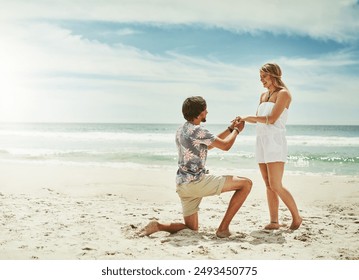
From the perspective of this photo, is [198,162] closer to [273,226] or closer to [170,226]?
[170,226]

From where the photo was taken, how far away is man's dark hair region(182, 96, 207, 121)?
3.79 metres

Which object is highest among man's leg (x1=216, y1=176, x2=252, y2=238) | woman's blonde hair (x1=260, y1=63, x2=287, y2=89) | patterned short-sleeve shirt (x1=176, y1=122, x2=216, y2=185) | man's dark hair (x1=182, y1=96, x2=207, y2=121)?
woman's blonde hair (x1=260, y1=63, x2=287, y2=89)

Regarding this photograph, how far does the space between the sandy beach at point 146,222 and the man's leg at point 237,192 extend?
4.3 inches

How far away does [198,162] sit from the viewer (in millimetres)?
3893

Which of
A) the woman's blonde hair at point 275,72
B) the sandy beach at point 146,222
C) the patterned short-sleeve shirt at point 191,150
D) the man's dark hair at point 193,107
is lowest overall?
the sandy beach at point 146,222

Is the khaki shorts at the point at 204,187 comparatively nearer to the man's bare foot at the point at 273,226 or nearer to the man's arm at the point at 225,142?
the man's arm at the point at 225,142

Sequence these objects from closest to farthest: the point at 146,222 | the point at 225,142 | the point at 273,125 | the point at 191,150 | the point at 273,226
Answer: the point at 225,142
the point at 191,150
the point at 273,125
the point at 273,226
the point at 146,222

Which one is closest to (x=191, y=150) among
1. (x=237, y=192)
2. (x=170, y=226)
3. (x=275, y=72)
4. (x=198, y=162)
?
(x=198, y=162)

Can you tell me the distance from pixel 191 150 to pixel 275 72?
1.25 m

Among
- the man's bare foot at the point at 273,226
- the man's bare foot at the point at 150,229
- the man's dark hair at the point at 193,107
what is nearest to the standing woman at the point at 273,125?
the man's bare foot at the point at 273,226

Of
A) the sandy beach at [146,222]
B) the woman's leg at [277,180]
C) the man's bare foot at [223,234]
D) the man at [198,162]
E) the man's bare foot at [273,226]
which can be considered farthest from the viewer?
the man's bare foot at [273,226]

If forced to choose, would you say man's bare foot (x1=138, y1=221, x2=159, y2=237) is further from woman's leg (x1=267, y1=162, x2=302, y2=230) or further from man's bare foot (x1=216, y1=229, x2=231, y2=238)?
woman's leg (x1=267, y1=162, x2=302, y2=230)

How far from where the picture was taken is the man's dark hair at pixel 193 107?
379 cm

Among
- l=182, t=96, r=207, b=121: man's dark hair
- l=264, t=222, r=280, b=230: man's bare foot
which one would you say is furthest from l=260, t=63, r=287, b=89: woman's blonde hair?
l=264, t=222, r=280, b=230: man's bare foot
